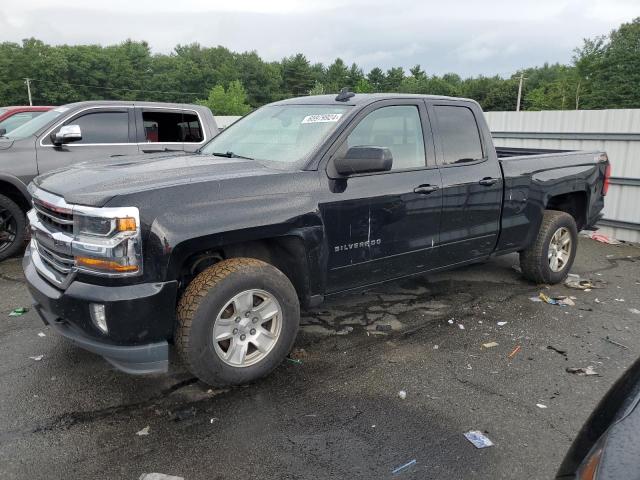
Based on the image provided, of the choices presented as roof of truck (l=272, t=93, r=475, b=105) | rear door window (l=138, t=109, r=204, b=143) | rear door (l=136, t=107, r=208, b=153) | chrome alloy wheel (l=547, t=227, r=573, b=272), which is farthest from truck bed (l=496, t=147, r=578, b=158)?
rear door window (l=138, t=109, r=204, b=143)

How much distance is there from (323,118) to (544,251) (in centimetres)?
297

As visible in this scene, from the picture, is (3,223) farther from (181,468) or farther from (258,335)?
(181,468)

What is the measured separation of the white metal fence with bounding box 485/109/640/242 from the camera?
8055mm

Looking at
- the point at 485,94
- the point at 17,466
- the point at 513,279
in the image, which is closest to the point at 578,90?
the point at 485,94

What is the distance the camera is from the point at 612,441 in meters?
1.51

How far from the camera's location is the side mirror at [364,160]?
3482 mm

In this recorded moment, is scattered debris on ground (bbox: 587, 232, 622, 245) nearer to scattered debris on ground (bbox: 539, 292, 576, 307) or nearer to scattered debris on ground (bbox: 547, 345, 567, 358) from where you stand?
scattered debris on ground (bbox: 539, 292, 576, 307)

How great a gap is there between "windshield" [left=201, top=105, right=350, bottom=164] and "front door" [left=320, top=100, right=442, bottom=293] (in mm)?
228

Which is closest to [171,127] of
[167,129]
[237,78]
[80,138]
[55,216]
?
[167,129]

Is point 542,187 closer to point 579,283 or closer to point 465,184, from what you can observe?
point 465,184

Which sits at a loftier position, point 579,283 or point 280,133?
point 280,133

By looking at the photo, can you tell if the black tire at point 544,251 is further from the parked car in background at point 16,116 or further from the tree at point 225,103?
the tree at point 225,103

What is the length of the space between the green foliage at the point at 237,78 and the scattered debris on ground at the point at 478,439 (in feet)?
249

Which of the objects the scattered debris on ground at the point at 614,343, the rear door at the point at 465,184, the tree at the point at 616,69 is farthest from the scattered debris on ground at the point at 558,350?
the tree at the point at 616,69
